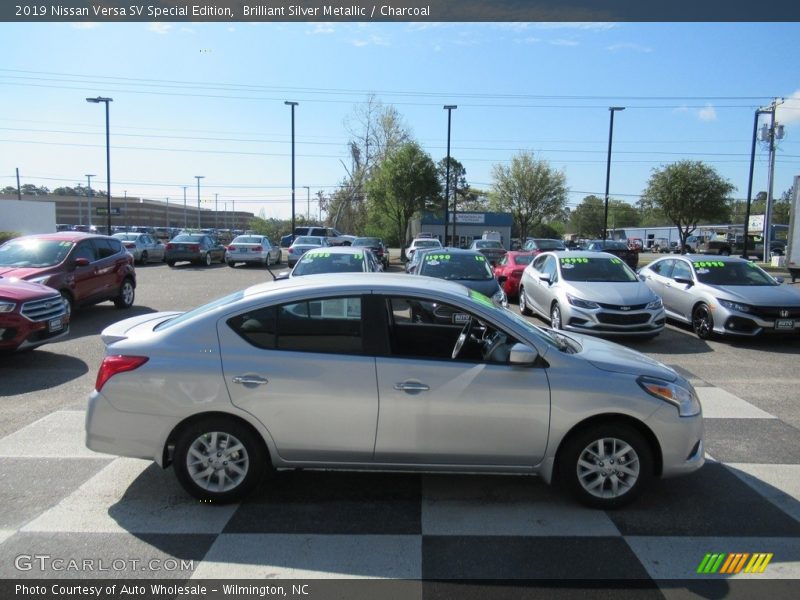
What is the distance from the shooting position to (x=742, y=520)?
149 inches

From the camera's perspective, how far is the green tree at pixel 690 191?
3847 centimetres

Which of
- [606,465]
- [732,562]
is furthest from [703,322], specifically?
[732,562]

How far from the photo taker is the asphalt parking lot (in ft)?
10.6

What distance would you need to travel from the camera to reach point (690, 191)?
1517 inches

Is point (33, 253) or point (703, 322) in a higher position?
point (33, 253)

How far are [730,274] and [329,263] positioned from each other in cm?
772

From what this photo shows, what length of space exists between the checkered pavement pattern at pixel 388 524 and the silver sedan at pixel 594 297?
5.01m

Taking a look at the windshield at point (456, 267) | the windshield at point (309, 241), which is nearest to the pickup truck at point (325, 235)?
the windshield at point (309, 241)

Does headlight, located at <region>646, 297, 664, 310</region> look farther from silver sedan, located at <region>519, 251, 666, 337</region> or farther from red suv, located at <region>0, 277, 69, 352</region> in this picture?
red suv, located at <region>0, 277, 69, 352</region>

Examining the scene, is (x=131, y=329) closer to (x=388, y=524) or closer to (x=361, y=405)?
(x=361, y=405)

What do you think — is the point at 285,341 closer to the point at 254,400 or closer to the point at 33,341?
the point at 254,400

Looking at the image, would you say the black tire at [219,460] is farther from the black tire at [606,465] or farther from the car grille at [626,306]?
the car grille at [626,306]

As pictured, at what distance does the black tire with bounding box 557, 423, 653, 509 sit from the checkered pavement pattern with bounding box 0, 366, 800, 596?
12cm

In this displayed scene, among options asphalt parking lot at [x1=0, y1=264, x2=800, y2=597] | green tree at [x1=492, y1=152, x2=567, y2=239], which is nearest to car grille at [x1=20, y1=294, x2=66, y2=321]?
asphalt parking lot at [x1=0, y1=264, x2=800, y2=597]
